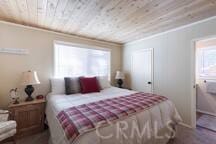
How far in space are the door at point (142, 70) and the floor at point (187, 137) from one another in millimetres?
1297

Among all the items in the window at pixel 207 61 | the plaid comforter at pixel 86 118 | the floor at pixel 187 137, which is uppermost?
the window at pixel 207 61

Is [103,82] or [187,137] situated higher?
[103,82]

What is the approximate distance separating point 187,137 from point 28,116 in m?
3.09

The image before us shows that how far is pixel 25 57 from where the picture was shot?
264 cm

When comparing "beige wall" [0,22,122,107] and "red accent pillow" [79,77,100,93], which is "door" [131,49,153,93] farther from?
"beige wall" [0,22,122,107]

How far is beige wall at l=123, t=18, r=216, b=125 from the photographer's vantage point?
8.42 feet

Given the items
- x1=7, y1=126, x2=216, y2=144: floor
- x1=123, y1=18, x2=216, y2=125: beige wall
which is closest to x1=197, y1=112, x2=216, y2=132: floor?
x1=7, y1=126, x2=216, y2=144: floor

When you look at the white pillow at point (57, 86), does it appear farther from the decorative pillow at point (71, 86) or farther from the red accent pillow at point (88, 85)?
the red accent pillow at point (88, 85)

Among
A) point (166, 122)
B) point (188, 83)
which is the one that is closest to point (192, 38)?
point (188, 83)

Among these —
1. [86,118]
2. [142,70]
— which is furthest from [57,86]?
[142,70]

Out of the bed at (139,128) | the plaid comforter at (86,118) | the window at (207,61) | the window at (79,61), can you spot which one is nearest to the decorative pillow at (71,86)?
the window at (79,61)

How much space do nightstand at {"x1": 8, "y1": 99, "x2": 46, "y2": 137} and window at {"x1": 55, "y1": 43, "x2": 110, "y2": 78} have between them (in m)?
0.93

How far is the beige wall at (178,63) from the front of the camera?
2.57 meters

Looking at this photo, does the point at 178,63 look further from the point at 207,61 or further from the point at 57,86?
the point at 57,86
